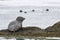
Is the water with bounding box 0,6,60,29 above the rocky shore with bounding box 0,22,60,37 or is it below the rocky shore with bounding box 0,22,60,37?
above

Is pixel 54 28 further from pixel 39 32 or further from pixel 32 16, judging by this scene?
pixel 32 16

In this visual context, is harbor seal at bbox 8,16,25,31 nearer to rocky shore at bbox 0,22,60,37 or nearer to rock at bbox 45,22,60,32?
rocky shore at bbox 0,22,60,37

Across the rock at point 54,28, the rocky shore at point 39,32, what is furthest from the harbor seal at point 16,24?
the rock at point 54,28

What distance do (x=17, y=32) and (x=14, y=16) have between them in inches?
7.5

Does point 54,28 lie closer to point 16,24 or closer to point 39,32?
point 39,32

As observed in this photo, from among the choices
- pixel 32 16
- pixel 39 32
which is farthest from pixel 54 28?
pixel 32 16

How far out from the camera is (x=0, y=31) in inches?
55.2

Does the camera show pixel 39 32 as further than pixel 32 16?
No

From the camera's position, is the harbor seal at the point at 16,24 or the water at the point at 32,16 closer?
the harbor seal at the point at 16,24

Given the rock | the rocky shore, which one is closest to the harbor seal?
the rocky shore

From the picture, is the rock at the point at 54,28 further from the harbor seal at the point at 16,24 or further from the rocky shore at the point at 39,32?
the harbor seal at the point at 16,24

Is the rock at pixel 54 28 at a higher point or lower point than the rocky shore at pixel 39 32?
higher

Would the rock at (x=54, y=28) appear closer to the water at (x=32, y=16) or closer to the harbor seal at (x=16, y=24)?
the water at (x=32, y=16)
